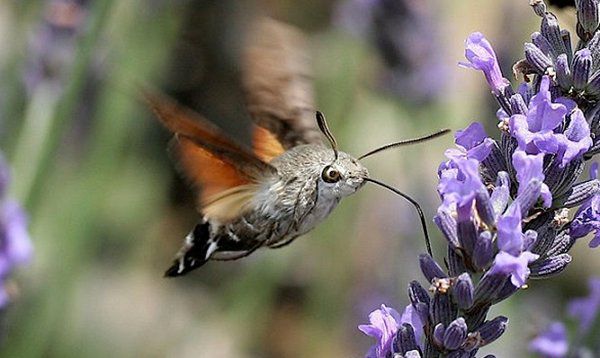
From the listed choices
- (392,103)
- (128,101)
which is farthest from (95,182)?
(392,103)

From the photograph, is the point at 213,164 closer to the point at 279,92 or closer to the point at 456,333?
the point at 279,92

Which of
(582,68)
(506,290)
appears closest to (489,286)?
(506,290)

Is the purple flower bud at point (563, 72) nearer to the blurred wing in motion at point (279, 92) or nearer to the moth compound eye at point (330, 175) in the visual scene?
the moth compound eye at point (330, 175)

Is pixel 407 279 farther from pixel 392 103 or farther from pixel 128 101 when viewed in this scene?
pixel 128 101

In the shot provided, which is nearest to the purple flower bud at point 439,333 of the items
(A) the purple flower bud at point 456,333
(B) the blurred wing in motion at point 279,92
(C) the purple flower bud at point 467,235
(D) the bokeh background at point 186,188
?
(A) the purple flower bud at point 456,333

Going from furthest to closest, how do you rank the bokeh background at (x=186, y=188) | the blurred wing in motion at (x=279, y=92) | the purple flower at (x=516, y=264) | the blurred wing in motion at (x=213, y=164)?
the bokeh background at (x=186, y=188) < the blurred wing in motion at (x=279, y=92) < the blurred wing in motion at (x=213, y=164) < the purple flower at (x=516, y=264)

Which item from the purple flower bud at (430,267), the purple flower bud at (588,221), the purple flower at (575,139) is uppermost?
the purple flower at (575,139)
